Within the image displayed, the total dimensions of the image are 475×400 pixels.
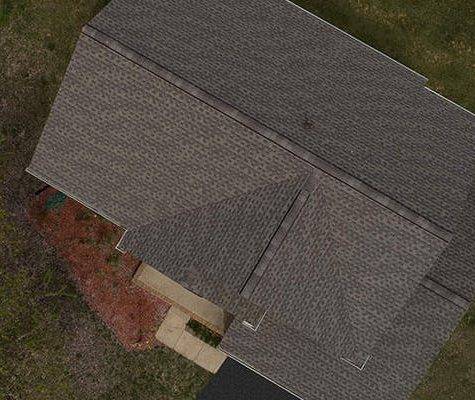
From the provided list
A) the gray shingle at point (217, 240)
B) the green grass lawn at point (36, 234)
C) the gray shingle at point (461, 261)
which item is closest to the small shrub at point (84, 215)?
the green grass lawn at point (36, 234)

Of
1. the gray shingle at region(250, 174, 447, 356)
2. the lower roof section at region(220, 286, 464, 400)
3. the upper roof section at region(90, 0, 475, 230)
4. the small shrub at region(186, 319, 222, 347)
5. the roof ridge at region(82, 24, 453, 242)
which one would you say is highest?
the upper roof section at region(90, 0, 475, 230)

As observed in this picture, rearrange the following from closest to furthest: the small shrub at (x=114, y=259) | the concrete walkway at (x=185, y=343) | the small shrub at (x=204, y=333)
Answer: the small shrub at (x=204, y=333), the concrete walkway at (x=185, y=343), the small shrub at (x=114, y=259)

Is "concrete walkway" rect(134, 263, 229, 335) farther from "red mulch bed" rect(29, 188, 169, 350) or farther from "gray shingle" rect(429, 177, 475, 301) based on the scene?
"gray shingle" rect(429, 177, 475, 301)

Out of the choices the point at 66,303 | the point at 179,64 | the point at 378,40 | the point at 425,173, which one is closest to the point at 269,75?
the point at 179,64

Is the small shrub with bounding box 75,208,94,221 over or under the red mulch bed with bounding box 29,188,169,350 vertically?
over

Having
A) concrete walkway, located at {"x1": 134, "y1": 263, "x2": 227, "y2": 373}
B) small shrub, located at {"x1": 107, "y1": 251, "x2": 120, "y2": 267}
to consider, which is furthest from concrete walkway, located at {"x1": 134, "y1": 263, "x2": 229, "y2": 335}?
small shrub, located at {"x1": 107, "y1": 251, "x2": 120, "y2": 267}

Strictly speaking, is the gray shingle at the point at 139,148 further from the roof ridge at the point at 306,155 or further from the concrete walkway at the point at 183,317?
the concrete walkway at the point at 183,317
